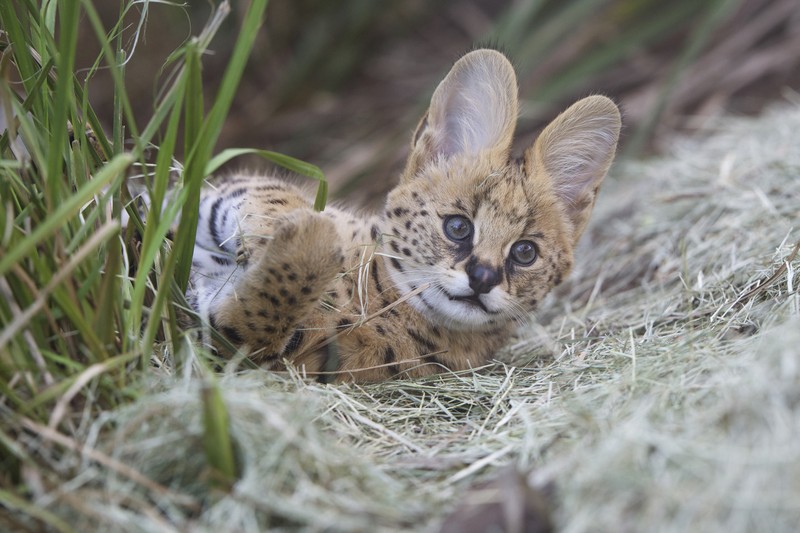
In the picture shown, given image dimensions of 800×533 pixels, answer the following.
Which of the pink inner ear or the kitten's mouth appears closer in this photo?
the kitten's mouth

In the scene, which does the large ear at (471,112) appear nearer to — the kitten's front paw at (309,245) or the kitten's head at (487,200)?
the kitten's head at (487,200)

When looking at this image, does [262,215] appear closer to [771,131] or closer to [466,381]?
[466,381]

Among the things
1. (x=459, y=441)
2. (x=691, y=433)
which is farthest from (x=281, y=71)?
(x=691, y=433)

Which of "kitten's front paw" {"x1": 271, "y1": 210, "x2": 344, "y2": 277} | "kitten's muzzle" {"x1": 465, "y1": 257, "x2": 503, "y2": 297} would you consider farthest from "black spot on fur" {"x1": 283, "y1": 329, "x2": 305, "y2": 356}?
"kitten's muzzle" {"x1": 465, "y1": 257, "x2": 503, "y2": 297}

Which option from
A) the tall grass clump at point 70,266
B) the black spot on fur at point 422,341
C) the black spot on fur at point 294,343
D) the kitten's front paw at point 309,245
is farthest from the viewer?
the black spot on fur at point 422,341

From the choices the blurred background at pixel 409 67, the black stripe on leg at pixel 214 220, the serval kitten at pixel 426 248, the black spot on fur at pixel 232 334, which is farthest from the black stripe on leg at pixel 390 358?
the blurred background at pixel 409 67

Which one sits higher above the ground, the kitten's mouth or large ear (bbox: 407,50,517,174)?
large ear (bbox: 407,50,517,174)

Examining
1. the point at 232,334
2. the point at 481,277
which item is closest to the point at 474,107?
the point at 481,277

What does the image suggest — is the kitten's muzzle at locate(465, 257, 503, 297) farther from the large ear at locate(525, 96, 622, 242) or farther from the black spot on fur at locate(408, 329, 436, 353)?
the large ear at locate(525, 96, 622, 242)
